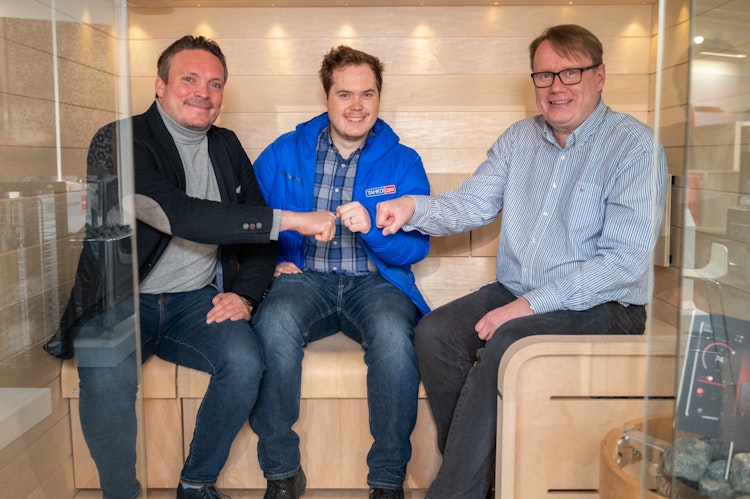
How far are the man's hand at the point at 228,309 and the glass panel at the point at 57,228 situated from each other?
67 centimetres

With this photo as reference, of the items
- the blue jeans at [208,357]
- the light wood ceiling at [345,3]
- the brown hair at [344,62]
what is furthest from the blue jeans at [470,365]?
the light wood ceiling at [345,3]

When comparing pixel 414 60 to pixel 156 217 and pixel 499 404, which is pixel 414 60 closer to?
pixel 156 217

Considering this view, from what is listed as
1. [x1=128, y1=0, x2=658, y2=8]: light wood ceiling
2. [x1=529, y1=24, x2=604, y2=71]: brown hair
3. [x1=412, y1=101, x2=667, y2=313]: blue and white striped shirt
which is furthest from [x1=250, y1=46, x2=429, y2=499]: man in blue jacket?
[x1=529, y1=24, x2=604, y2=71]: brown hair

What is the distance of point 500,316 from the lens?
2.18 metres

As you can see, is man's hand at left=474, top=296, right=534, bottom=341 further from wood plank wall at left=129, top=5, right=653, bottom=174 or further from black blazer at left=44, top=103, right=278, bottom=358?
wood plank wall at left=129, top=5, right=653, bottom=174

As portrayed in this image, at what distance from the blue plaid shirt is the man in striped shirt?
0.24m

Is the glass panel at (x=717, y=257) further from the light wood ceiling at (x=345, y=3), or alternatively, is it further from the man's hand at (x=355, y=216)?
the light wood ceiling at (x=345, y=3)

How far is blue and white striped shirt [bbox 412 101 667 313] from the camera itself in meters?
2.10

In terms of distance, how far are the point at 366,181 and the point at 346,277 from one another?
1.07ft

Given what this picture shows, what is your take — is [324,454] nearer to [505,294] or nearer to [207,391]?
[207,391]

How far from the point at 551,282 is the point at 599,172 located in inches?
13.2

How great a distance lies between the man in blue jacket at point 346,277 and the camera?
7.45ft

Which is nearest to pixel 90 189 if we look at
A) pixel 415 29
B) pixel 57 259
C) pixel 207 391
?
pixel 57 259

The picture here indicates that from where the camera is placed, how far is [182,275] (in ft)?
7.80
